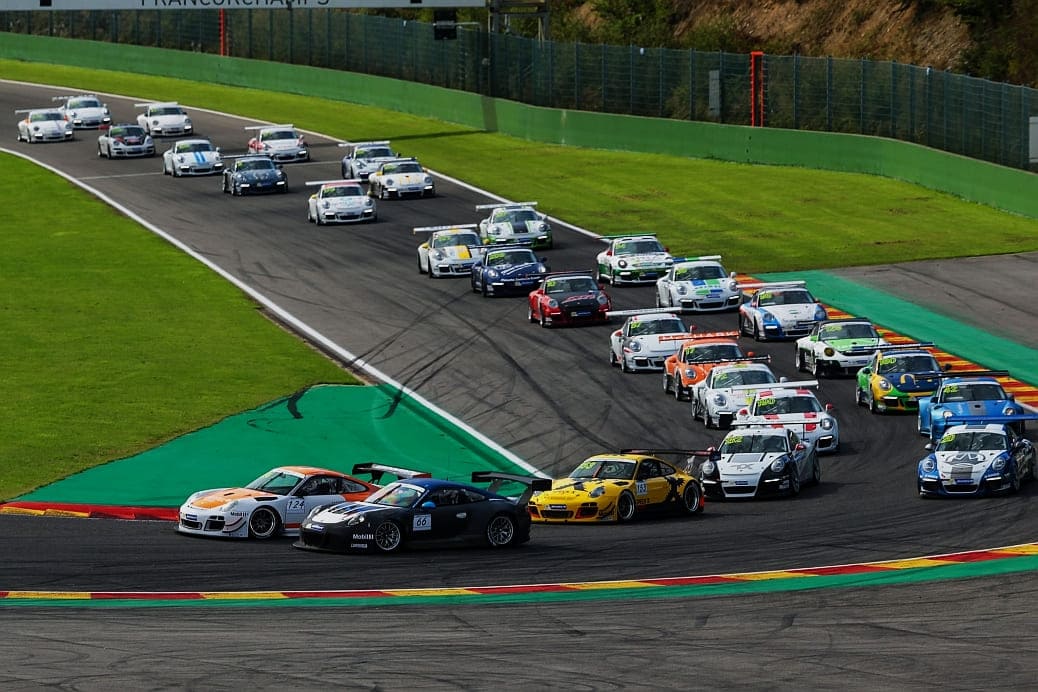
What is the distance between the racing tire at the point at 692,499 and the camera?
1198 inches

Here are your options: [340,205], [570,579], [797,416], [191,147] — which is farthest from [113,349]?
[191,147]

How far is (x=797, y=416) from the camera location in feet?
115

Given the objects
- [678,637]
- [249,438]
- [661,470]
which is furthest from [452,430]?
[678,637]

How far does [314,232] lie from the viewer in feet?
196

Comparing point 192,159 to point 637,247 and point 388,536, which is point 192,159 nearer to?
point 637,247

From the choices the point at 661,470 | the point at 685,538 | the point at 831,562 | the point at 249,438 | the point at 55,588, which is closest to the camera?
the point at 55,588

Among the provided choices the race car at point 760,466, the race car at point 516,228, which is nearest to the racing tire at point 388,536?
the race car at point 760,466

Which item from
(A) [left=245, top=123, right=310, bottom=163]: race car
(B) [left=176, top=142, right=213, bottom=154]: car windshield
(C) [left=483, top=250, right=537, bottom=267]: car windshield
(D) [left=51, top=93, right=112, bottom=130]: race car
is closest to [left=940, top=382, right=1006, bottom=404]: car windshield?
(C) [left=483, top=250, right=537, bottom=267]: car windshield

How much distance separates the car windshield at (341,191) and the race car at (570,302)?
50.2 feet

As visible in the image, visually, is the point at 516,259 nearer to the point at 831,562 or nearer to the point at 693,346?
the point at 693,346

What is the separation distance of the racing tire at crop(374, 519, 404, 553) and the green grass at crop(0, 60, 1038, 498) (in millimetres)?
8412

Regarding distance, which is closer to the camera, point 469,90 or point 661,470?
point 661,470

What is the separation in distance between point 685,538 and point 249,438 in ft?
39.2

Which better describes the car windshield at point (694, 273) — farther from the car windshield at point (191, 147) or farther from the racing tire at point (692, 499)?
the car windshield at point (191, 147)
